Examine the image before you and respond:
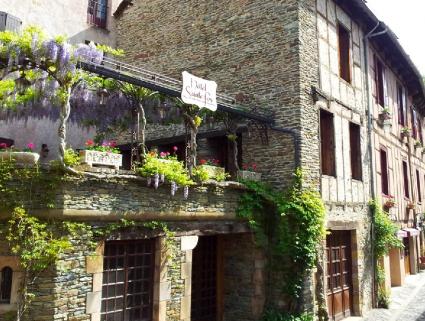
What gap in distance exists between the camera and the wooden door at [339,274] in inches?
388

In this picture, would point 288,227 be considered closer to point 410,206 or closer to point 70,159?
point 70,159

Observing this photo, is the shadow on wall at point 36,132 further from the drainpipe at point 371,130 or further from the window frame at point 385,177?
the window frame at point 385,177

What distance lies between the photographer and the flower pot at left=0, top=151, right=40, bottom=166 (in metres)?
5.68

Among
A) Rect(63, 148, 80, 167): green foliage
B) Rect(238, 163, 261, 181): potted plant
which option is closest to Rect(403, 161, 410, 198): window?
Rect(238, 163, 261, 181): potted plant

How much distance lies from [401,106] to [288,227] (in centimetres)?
1051

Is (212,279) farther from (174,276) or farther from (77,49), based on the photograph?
(77,49)

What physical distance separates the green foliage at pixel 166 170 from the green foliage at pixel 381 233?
22.4 ft

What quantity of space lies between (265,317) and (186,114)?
14.8 feet

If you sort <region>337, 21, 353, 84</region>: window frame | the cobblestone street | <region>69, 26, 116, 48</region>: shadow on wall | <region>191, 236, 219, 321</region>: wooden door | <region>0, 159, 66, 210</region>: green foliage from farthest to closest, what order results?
<region>69, 26, 116, 48</region>: shadow on wall
<region>337, 21, 353, 84</region>: window frame
the cobblestone street
<region>191, 236, 219, 321</region>: wooden door
<region>0, 159, 66, 210</region>: green foliage

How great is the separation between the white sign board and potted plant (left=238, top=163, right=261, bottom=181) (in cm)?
179

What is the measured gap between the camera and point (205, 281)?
351 inches

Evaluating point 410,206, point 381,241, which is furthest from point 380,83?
point 381,241

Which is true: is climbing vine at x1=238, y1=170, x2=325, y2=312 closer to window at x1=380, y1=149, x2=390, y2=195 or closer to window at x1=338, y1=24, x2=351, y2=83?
window at x1=338, y1=24, x2=351, y2=83

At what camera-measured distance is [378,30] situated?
42.5ft
